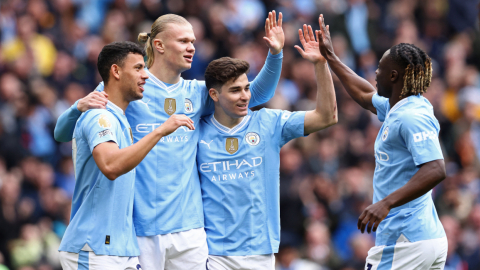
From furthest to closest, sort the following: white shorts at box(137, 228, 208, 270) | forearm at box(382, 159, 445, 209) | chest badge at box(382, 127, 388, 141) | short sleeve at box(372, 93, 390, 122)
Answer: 1. short sleeve at box(372, 93, 390, 122)
2. white shorts at box(137, 228, 208, 270)
3. chest badge at box(382, 127, 388, 141)
4. forearm at box(382, 159, 445, 209)

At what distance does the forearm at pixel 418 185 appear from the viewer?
454 centimetres

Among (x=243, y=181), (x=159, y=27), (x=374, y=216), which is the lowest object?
(x=374, y=216)

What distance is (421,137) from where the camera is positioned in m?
Answer: 4.67

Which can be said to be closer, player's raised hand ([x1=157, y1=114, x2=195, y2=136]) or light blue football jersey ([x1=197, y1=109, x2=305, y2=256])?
player's raised hand ([x1=157, y1=114, x2=195, y2=136])

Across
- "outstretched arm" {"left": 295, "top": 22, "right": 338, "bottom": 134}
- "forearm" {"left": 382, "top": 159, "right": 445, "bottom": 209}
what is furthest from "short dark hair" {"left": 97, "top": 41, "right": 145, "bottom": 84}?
"forearm" {"left": 382, "top": 159, "right": 445, "bottom": 209}

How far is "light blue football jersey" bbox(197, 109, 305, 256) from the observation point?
565 cm

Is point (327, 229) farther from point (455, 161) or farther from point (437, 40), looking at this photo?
point (437, 40)

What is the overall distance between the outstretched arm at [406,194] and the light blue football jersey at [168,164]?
1.67m

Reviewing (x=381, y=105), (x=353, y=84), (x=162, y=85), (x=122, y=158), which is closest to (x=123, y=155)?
(x=122, y=158)

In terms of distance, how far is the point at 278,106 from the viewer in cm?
1184

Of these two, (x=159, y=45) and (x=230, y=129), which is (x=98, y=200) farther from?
(x=159, y=45)

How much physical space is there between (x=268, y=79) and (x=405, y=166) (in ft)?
5.29

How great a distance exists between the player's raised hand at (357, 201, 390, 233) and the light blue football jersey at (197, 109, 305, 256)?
132 centimetres

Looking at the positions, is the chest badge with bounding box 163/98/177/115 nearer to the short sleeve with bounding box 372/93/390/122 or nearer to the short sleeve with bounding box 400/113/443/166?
the short sleeve with bounding box 372/93/390/122
